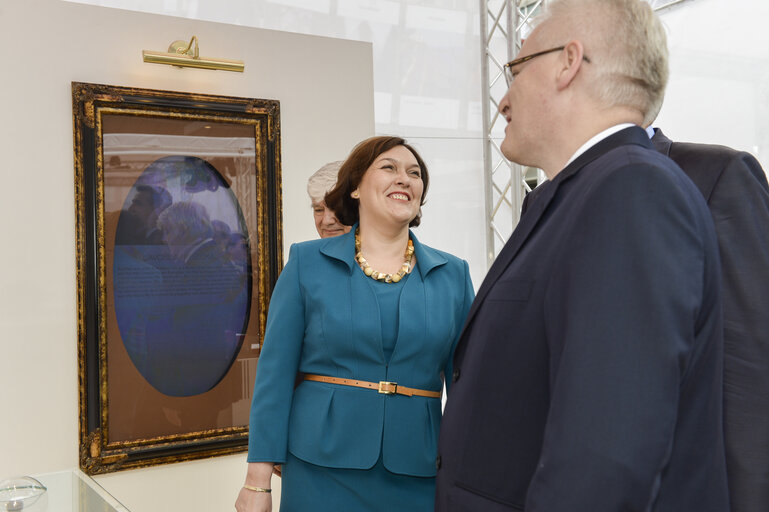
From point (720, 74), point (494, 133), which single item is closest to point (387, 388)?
point (720, 74)

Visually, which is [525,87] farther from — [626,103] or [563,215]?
[563,215]

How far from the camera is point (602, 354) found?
1.08 metres

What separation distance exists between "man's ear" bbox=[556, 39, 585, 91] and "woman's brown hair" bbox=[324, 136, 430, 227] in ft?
4.39

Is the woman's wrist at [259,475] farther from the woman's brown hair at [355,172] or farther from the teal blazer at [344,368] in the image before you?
the woman's brown hair at [355,172]

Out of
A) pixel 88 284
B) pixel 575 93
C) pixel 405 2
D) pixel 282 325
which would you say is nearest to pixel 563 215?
pixel 575 93

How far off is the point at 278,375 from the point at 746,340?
1519 millimetres

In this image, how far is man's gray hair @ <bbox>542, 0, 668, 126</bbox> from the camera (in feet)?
4.50

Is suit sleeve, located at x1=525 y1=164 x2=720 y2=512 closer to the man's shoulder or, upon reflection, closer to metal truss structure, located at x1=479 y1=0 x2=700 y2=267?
the man's shoulder

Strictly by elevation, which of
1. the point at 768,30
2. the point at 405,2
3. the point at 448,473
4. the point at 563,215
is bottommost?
the point at 448,473

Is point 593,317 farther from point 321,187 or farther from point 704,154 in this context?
point 321,187

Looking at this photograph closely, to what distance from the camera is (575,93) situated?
1404mm

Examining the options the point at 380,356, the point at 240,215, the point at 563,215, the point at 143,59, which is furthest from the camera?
the point at 240,215

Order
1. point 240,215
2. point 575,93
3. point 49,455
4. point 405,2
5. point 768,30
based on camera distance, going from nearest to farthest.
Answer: point 575,93 → point 49,455 → point 240,215 → point 768,30 → point 405,2

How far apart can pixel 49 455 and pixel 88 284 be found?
0.85 meters
